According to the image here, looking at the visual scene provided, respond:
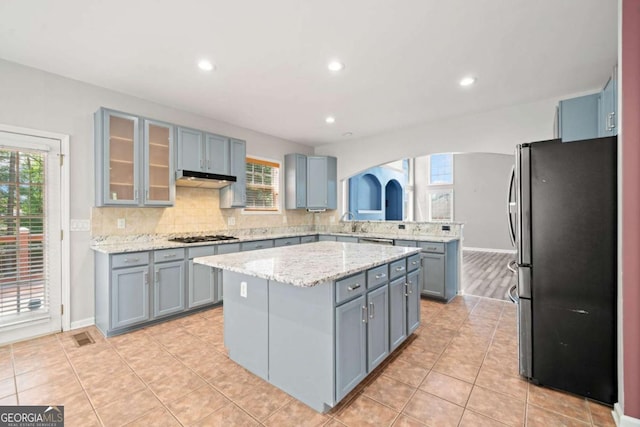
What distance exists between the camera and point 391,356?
8.02 ft

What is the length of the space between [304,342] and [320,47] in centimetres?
232

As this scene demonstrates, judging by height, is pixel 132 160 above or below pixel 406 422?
above

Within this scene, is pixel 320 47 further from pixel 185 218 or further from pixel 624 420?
pixel 624 420

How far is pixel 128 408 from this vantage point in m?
1.80

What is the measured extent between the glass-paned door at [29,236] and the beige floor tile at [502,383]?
398 cm

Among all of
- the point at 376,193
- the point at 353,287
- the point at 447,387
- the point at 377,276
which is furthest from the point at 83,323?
the point at 376,193

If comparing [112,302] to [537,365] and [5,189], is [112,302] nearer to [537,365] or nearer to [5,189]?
[5,189]

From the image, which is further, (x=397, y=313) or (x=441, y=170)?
(x=441, y=170)

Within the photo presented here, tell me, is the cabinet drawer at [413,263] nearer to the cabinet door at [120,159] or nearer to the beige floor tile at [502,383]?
the beige floor tile at [502,383]

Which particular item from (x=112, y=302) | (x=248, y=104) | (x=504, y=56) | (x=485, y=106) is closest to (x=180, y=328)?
(x=112, y=302)

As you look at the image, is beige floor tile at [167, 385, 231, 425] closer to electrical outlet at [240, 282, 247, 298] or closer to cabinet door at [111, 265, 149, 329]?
electrical outlet at [240, 282, 247, 298]

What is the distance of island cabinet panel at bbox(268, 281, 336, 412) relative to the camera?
1.70m

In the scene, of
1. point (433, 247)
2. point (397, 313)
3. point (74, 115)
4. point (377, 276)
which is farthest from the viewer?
point (433, 247)

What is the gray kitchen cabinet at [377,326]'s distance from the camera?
2021 millimetres
